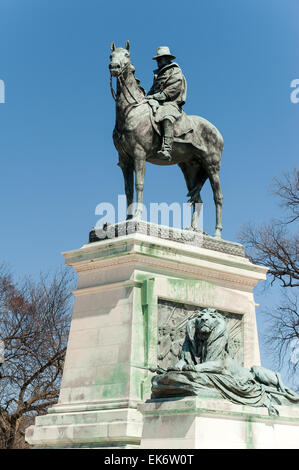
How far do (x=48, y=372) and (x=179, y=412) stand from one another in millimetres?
20098

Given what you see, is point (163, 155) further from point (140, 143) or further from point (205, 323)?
point (205, 323)

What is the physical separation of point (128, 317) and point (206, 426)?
112 inches

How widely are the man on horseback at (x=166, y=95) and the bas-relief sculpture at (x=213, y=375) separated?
3597 millimetres

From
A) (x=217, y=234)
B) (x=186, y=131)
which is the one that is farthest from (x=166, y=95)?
(x=217, y=234)

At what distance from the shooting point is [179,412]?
37.0 feet

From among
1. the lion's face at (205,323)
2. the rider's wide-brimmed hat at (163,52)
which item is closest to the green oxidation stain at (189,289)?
the lion's face at (205,323)

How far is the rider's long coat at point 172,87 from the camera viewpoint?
1543 centimetres

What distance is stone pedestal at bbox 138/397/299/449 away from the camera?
1112cm

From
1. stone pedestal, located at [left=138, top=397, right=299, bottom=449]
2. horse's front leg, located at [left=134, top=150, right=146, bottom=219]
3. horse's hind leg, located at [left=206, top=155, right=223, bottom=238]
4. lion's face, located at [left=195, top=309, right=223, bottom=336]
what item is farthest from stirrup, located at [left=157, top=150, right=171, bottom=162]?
stone pedestal, located at [left=138, top=397, right=299, bottom=449]

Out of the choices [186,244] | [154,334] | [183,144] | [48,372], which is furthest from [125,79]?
[48,372]

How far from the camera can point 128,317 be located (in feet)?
44.4

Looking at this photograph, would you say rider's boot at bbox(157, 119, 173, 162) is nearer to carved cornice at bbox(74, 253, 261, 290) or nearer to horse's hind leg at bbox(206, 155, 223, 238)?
horse's hind leg at bbox(206, 155, 223, 238)

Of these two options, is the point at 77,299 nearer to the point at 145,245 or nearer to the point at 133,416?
the point at 145,245
